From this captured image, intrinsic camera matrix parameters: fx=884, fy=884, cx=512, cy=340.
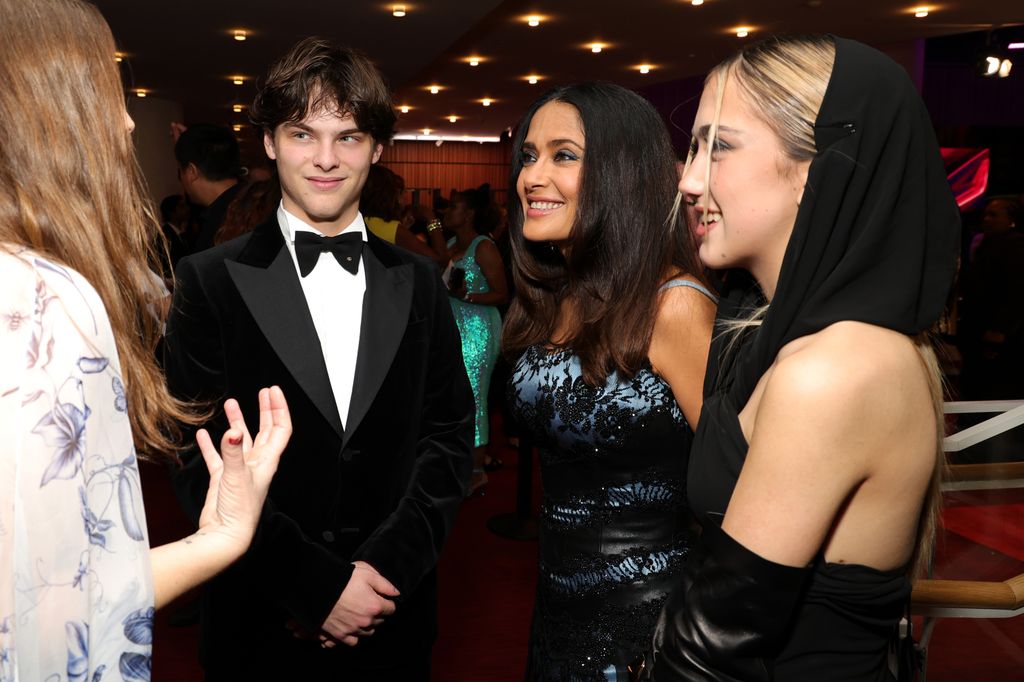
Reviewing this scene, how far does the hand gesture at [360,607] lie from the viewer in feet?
5.97

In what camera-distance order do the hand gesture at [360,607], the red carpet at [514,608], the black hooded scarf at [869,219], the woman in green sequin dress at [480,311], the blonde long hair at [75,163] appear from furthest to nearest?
the woman in green sequin dress at [480,311], the red carpet at [514,608], the hand gesture at [360,607], the black hooded scarf at [869,219], the blonde long hair at [75,163]

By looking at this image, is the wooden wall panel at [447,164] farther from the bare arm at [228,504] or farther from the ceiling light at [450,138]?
the bare arm at [228,504]

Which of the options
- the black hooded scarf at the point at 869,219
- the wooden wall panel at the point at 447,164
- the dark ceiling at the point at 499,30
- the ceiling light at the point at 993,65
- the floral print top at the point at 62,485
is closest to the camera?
the floral print top at the point at 62,485

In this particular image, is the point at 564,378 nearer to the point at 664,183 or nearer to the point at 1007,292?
the point at 664,183

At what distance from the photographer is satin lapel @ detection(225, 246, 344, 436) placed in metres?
1.88

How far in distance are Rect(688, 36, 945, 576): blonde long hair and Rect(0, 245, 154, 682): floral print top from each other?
0.89m

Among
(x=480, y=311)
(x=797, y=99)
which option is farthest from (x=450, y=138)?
(x=797, y=99)

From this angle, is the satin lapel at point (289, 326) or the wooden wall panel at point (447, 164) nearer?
the satin lapel at point (289, 326)

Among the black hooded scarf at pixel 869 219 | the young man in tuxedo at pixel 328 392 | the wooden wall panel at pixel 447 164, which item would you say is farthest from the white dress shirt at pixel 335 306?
the wooden wall panel at pixel 447 164

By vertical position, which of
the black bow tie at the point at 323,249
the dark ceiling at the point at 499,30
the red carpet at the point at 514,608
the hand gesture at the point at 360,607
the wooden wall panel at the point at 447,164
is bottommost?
the red carpet at the point at 514,608

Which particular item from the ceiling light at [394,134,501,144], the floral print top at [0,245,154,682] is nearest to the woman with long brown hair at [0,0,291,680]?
the floral print top at [0,245,154,682]

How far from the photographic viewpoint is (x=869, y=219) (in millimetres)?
1153

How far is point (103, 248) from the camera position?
108 centimetres

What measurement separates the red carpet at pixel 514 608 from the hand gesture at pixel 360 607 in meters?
1.48
